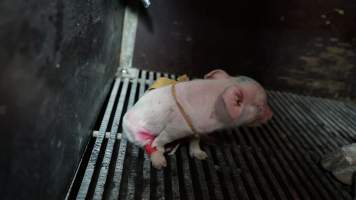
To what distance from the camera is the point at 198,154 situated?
1700mm

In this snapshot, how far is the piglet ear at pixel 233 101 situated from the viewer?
152 centimetres

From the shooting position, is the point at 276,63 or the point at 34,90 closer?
the point at 34,90

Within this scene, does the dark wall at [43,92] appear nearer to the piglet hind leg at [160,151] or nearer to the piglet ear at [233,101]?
the piglet hind leg at [160,151]

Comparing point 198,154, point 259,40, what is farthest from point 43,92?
point 259,40

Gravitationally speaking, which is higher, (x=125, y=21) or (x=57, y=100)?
(x=125, y=21)

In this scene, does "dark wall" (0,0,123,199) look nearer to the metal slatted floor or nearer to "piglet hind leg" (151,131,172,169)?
the metal slatted floor

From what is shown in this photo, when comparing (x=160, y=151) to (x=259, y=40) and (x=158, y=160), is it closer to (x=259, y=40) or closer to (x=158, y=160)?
(x=158, y=160)

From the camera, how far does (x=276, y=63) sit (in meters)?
2.88

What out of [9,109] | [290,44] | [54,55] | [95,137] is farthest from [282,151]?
[9,109]

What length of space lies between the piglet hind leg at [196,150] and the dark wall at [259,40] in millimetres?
1231

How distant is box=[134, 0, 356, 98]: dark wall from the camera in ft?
8.90

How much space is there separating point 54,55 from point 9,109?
266mm

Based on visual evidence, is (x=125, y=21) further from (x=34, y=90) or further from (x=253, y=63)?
(x=34, y=90)

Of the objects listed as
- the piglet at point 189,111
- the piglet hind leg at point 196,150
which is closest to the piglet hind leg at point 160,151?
the piglet at point 189,111
